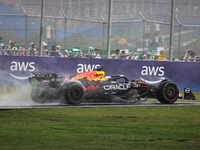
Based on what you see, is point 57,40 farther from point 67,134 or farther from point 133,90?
point 67,134

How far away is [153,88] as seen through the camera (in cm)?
1419

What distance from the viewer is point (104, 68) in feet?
58.5

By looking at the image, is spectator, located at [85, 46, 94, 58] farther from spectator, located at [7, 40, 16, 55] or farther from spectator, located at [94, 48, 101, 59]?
spectator, located at [7, 40, 16, 55]

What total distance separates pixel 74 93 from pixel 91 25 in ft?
21.2

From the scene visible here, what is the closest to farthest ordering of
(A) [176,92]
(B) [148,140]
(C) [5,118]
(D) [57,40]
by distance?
(B) [148,140] < (C) [5,118] < (A) [176,92] < (D) [57,40]

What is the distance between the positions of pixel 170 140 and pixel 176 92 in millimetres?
7079

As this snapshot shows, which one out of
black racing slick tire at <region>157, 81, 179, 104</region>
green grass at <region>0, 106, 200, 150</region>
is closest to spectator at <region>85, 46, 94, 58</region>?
black racing slick tire at <region>157, 81, 179, 104</region>

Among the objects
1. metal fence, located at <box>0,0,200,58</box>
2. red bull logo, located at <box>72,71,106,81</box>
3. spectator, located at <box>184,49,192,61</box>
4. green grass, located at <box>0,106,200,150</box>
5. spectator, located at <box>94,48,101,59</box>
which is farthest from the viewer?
spectator, located at <box>184,49,192,61</box>

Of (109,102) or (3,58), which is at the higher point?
(3,58)

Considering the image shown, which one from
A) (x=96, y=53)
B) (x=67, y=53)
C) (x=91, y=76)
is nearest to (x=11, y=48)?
(x=67, y=53)

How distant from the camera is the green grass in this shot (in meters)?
6.90

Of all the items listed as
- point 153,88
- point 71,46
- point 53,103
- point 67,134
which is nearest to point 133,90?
point 153,88

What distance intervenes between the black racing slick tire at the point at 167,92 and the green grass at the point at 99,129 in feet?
6.89

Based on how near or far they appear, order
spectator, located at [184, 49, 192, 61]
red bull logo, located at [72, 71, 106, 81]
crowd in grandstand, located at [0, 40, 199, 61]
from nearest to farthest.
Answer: red bull logo, located at [72, 71, 106, 81]
crowd in grandstand, located at [0, 40, 199, 61]
spectator, located at [184, 49, 192, 61]
